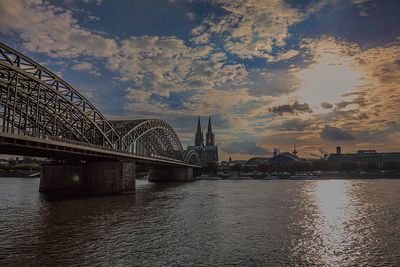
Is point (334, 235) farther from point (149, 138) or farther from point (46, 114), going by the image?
point (149, 138)

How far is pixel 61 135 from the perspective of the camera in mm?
78812

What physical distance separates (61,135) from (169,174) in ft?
252

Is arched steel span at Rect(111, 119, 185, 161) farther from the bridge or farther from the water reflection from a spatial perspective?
the water reflection

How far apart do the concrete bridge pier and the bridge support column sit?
73.5 meters

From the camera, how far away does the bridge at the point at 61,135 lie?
148ft

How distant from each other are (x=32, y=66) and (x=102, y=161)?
2524 cm

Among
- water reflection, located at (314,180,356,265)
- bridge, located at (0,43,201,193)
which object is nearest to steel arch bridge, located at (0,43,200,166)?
bridge, located at (0,43,201,193)

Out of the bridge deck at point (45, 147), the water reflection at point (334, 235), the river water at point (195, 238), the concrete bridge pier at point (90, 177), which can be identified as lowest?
the water reflection at point (334, 235)

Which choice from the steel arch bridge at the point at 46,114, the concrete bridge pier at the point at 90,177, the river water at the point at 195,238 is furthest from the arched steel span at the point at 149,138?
the river water at the point at 195,238

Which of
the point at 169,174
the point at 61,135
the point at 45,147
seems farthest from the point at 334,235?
the point at 169,174

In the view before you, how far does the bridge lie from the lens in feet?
148

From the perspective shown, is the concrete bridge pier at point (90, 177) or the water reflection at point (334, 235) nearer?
the water reflection at point (334, 235)

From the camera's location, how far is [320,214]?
43.6m

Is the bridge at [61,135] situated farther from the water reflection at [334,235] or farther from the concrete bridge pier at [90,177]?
the water reflection at [334,235]
